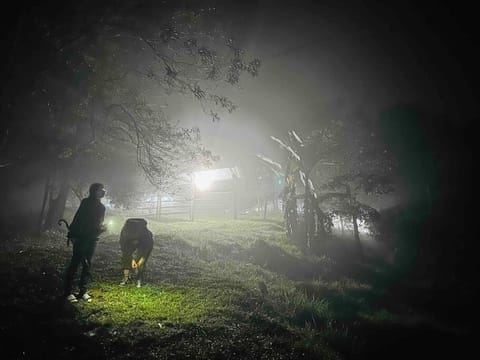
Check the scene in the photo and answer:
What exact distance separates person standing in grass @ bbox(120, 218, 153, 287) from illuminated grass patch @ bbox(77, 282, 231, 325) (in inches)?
19.7

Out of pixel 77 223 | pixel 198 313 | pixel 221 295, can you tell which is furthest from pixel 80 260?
pixel 221 295

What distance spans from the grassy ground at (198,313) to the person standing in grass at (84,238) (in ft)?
1.23

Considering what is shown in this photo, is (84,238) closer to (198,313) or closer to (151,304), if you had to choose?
(151,304)

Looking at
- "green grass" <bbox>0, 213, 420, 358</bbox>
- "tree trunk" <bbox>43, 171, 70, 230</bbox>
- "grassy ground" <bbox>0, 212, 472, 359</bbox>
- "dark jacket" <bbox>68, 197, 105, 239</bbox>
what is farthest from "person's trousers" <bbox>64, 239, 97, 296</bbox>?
Answer: "tree trunk" <bbox>43, 171, 70, 230</bbox>

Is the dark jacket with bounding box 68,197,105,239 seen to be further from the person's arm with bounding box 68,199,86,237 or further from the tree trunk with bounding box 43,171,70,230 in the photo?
the tree trunk with bounding box 43,171,70,230

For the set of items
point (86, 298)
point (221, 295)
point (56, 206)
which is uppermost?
point (56, 206)

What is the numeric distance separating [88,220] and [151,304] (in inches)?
91.6

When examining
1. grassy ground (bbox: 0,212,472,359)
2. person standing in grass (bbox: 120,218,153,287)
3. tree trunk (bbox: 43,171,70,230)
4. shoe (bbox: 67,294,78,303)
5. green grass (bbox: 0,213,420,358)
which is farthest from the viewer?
tree trunk (bbox: 43,171,70,230)

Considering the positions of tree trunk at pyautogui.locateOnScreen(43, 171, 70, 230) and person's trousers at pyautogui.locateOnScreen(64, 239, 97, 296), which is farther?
tree trunk at pyautogui.locateOnScreen(43, 171, 70, 230)

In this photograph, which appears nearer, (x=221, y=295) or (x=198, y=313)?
(x=198, y=313)

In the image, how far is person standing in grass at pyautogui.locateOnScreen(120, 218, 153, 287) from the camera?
717 centimetres

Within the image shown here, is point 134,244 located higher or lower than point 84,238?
lower

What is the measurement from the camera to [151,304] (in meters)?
6.24

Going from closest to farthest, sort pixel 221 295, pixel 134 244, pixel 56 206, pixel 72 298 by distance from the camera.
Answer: pixel 72 298 < pixel 134 244 < pixel 221 295 < pixel 56 206
